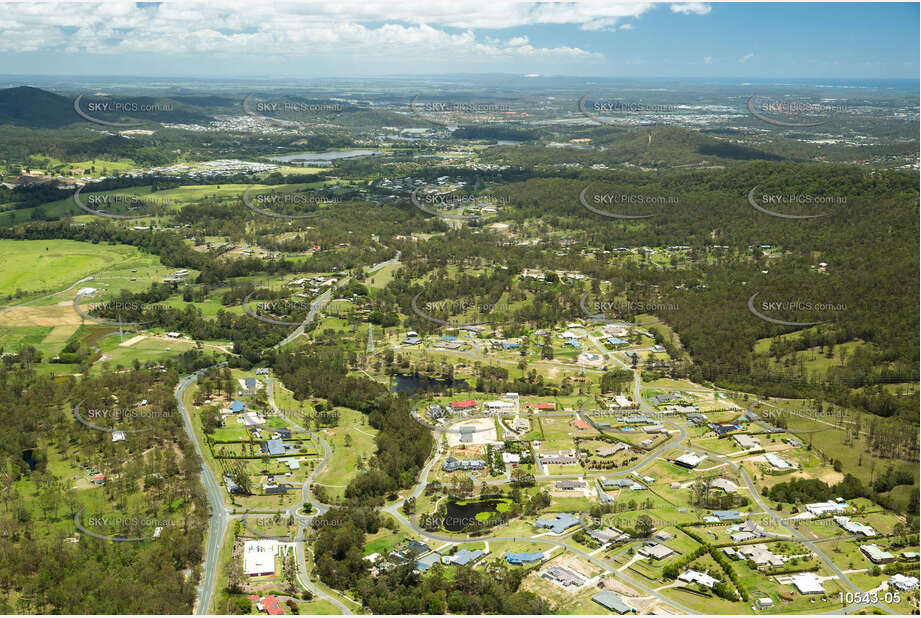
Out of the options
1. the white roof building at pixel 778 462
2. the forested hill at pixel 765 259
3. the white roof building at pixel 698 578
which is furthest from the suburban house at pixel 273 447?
the forested hill at pixel 765 259

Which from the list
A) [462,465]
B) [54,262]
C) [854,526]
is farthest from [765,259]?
[54,262]

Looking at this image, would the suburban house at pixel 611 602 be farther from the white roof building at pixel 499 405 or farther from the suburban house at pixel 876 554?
the white roof building at pixel 499 405

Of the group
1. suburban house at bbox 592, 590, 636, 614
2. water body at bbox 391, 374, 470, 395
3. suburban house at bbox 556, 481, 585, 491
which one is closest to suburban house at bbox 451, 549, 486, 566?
suburban house at bbox 592, 590, 636, 614

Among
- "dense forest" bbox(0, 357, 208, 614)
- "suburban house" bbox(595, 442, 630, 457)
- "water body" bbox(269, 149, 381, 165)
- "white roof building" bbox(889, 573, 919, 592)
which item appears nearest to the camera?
"dense forest" bbox(0, 357, 208, 614)

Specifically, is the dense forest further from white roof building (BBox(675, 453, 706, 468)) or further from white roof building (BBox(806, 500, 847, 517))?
white roof building (BBox(806, 500, 847, 517))

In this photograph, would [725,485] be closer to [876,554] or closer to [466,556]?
[876,554]

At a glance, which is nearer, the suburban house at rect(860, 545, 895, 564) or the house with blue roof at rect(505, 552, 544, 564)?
the house with blue roof at rect(505, 552, 544, 564)

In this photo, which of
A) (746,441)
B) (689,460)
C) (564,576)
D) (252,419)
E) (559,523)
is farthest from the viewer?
(252,419)
